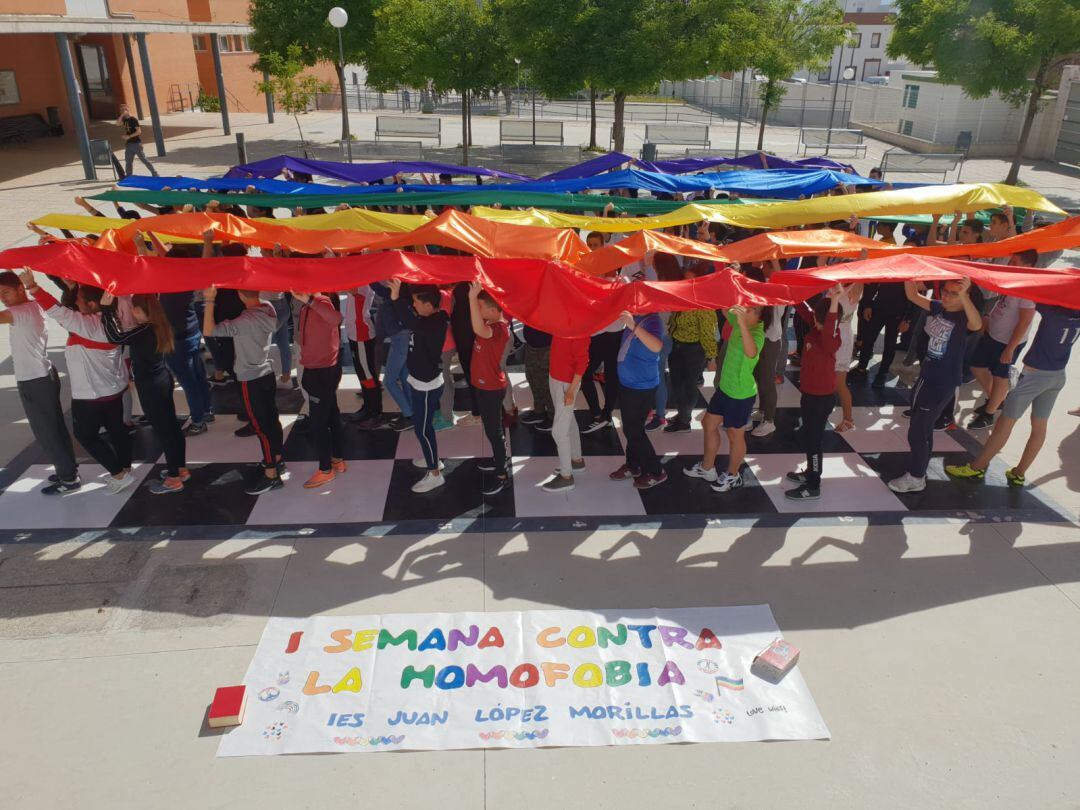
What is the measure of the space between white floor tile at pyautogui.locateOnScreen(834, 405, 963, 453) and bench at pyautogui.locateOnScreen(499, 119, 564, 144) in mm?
17692

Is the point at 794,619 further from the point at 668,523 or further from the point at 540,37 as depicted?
the point at 540,37

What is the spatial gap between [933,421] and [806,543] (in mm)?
1455

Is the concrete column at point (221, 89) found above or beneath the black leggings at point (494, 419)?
above

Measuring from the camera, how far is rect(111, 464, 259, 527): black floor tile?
5578 mm

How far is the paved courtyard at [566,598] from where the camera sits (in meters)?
3.65

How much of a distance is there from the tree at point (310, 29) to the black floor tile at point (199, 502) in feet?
53.1

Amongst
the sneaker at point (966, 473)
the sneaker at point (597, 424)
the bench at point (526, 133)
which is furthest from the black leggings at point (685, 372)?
the bench at point (526, 133)

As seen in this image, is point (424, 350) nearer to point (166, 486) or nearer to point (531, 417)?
point (531, 417)

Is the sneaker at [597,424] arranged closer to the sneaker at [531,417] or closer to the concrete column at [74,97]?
the sneaker at [531,417]

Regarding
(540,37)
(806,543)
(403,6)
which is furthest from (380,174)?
(403,6)

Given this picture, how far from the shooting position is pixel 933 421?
5793 millimetres

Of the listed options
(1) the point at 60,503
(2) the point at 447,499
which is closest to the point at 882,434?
(2) the point at 447,499

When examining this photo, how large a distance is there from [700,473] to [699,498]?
324 millimetres

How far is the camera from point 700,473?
622 centimetres
